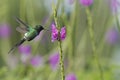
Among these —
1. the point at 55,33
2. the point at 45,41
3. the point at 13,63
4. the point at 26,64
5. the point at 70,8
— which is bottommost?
the point at 55,33

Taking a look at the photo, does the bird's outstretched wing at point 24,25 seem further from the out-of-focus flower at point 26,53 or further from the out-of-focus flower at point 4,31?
the out-of-focus flower at point 4,31

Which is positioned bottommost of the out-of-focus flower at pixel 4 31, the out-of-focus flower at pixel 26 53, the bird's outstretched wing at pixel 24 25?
the bird's outstretched wing at pixel 24 25

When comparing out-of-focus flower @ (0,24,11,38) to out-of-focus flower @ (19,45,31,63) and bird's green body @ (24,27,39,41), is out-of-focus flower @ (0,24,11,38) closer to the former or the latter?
out-of-focus flower @ (19,45,31,63)

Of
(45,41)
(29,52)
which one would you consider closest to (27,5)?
(29,52)

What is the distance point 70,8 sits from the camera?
2.89 meters

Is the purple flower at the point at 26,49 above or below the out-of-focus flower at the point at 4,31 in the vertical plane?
below

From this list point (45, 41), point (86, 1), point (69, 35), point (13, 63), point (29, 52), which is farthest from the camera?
point (45, 41)

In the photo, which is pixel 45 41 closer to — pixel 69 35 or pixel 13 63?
pixel 13 63

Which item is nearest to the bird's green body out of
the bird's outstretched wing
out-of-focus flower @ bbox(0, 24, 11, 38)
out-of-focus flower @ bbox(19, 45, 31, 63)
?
the bird's outstretched wing

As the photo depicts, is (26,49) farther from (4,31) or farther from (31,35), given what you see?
(31,35)

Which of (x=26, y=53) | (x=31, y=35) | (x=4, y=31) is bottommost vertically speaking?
(x=31, y=35)

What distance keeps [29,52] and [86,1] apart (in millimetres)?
1244

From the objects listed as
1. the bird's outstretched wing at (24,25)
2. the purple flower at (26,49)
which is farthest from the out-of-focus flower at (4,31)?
the bird's outstretched wing at (24,25)

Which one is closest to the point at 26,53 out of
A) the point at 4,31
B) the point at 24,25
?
the point at 4,31
